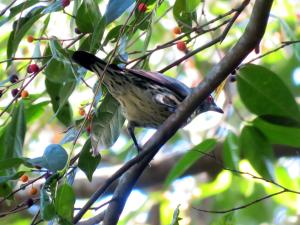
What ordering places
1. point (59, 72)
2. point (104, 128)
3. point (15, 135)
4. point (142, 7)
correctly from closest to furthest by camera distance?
1. point (59, 72)
2. point (142, 7)
3. point (104, 128)
4. point (15, 135)

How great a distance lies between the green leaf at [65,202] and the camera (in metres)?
2.85

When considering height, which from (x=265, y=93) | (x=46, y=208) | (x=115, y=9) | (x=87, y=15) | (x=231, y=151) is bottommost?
(x=46, y=208)

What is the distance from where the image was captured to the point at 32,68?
3.49 m

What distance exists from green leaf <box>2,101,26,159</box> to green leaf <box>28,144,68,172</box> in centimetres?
64

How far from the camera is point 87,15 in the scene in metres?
3.38

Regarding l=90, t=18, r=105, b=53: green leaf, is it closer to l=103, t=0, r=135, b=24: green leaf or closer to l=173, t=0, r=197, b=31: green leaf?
l=103, t=0, r=135, b=24: green leaf

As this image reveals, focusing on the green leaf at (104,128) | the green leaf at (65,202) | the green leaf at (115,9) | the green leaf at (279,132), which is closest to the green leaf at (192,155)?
the green leaf at (279,132)

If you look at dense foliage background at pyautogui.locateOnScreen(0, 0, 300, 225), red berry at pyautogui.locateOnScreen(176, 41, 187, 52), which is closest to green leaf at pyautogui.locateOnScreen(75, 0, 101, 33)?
dense foliage background at pyautogui.locateOnScreen(0, 0, 300, 225)

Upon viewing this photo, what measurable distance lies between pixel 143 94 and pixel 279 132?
91 centimetres

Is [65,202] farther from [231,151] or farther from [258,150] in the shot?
[231,151]

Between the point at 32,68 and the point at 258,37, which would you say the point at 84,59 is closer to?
the point at 32,68

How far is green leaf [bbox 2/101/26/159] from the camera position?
3717 millimetres

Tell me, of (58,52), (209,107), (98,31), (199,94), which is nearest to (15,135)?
(58,52)

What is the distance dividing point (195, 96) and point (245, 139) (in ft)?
3.97
